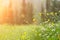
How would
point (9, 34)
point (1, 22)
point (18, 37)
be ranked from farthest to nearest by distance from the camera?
point (1, 22) < point (9, 34) < point (18, 37)

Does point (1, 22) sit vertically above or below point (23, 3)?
below

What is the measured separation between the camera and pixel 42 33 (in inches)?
213

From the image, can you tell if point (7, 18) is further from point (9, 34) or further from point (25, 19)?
point (9, 34)

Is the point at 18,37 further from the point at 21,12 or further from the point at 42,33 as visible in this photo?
the point at 21,12

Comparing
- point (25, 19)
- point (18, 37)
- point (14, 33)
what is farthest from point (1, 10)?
point (18, 37)

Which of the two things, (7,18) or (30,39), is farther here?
(7,18)

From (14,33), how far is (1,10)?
3.20 metres

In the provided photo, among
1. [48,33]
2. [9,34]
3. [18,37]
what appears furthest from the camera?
[9,34]

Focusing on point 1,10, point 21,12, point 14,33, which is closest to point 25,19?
point 21,12

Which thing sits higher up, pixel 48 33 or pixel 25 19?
pixel 48 33

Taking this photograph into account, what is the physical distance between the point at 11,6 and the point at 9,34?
11.0 ft

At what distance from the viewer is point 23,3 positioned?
944 centimetres

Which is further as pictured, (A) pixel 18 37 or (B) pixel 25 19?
(B) pixel 25 19

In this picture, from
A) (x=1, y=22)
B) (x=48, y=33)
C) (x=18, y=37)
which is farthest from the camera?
(x=1, y=22)
